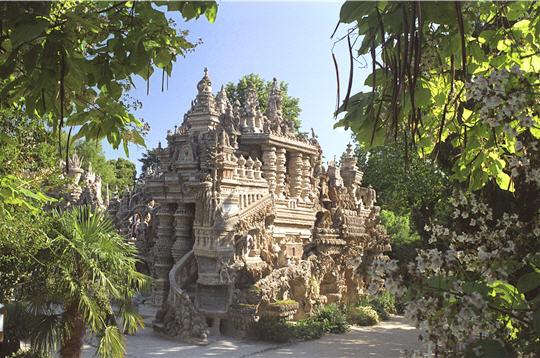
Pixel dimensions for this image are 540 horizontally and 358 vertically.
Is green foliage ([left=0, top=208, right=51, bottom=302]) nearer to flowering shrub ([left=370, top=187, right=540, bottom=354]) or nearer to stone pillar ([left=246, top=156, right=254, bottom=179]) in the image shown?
flowering shrub ([left=370, top=187, right=540, bottom=354])

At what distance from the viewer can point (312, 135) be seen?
2119 centimetres

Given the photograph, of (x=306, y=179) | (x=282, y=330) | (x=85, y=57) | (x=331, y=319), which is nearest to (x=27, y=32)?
(x=85, y=57)

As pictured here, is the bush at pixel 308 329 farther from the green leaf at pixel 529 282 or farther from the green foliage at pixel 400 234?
the green leaf at pixel 529 282

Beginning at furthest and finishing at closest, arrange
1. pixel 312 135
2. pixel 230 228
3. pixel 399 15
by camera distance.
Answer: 1. pixel 312 135
2. pixel 230 228
3. pixel 399 15

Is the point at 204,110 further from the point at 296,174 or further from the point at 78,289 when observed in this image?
A: the point at 78,289

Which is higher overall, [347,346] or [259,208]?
[259,208]

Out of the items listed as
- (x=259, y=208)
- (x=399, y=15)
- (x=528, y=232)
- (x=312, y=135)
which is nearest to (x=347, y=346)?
(x=259, y=208)

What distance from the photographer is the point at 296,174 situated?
19.3 metres

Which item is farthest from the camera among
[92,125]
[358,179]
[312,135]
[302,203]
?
[358,179]

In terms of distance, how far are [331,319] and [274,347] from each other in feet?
11.4

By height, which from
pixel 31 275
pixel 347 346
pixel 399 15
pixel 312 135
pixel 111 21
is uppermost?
pixel 312 135

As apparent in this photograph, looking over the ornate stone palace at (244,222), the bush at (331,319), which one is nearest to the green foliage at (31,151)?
the ornate stone palace at (244,222)

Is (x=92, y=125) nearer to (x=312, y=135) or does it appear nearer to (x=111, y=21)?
(x=111, y=21)

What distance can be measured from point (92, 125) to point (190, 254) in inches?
495
